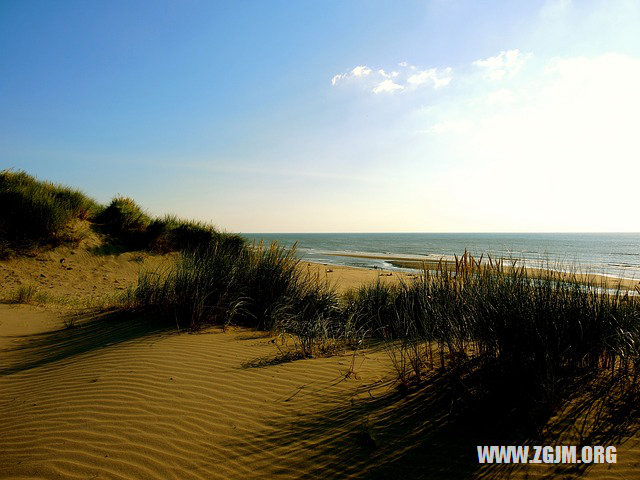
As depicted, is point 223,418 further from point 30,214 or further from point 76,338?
point 30,214

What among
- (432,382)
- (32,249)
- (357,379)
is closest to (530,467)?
(432,382)

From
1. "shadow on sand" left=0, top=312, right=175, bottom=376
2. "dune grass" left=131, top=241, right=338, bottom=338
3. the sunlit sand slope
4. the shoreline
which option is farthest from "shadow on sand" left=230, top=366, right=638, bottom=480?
"shadow on sand" left=0, top=312, right=175, bottom=376

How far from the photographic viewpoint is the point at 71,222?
1410 cm

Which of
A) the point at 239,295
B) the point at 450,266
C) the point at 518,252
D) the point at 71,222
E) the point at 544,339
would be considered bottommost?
the point at 239,295

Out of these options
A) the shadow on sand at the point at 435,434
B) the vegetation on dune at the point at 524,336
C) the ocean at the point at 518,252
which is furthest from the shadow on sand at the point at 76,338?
the shadow on sand at the point at 435,434

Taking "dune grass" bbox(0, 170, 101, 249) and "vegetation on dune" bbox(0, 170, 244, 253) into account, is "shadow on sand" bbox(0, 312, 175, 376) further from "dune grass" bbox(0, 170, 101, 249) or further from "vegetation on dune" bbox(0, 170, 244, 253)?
"dune grass" bbox(0, 170, 101, 249)

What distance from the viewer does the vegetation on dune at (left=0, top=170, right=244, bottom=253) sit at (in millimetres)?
12648

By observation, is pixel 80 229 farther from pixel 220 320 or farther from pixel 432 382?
pixel 432 382

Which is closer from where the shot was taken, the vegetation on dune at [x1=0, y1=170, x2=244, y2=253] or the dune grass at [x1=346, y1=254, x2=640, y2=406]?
the dune grass at [x1=346, y1=254, x2=640, y2=406]

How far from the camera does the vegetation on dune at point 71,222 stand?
Result: 1265 centimetres

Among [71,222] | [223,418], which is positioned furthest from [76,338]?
[71,222]

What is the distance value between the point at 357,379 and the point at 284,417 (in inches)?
44.6

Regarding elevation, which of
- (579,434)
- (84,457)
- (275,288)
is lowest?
(84,457)

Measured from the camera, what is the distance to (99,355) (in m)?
5.05
